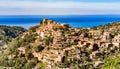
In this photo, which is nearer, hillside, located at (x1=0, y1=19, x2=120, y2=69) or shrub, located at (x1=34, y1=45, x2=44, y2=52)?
hillside, located at (x1=0, y1=19, x2=120, y2=69)

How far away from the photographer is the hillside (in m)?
128

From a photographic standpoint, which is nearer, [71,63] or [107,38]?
[71,63]

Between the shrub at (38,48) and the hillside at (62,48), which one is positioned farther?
the shrub at (38,48)

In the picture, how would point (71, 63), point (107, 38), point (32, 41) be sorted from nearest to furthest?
point (71, 63) < point (107, 38) < point (32, 41)

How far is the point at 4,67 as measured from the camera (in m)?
143

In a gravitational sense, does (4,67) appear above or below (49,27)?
below

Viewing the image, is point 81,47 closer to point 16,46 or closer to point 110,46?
point 110,46

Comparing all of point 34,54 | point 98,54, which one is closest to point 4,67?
point 34,54

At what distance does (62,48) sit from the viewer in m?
136

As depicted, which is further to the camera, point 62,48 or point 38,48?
point 38,48

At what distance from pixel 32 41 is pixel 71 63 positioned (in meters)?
27.4

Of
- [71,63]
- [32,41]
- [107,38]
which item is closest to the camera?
[71,63]

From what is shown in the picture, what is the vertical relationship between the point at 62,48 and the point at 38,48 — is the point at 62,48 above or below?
above

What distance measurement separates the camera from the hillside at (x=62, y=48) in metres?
128
